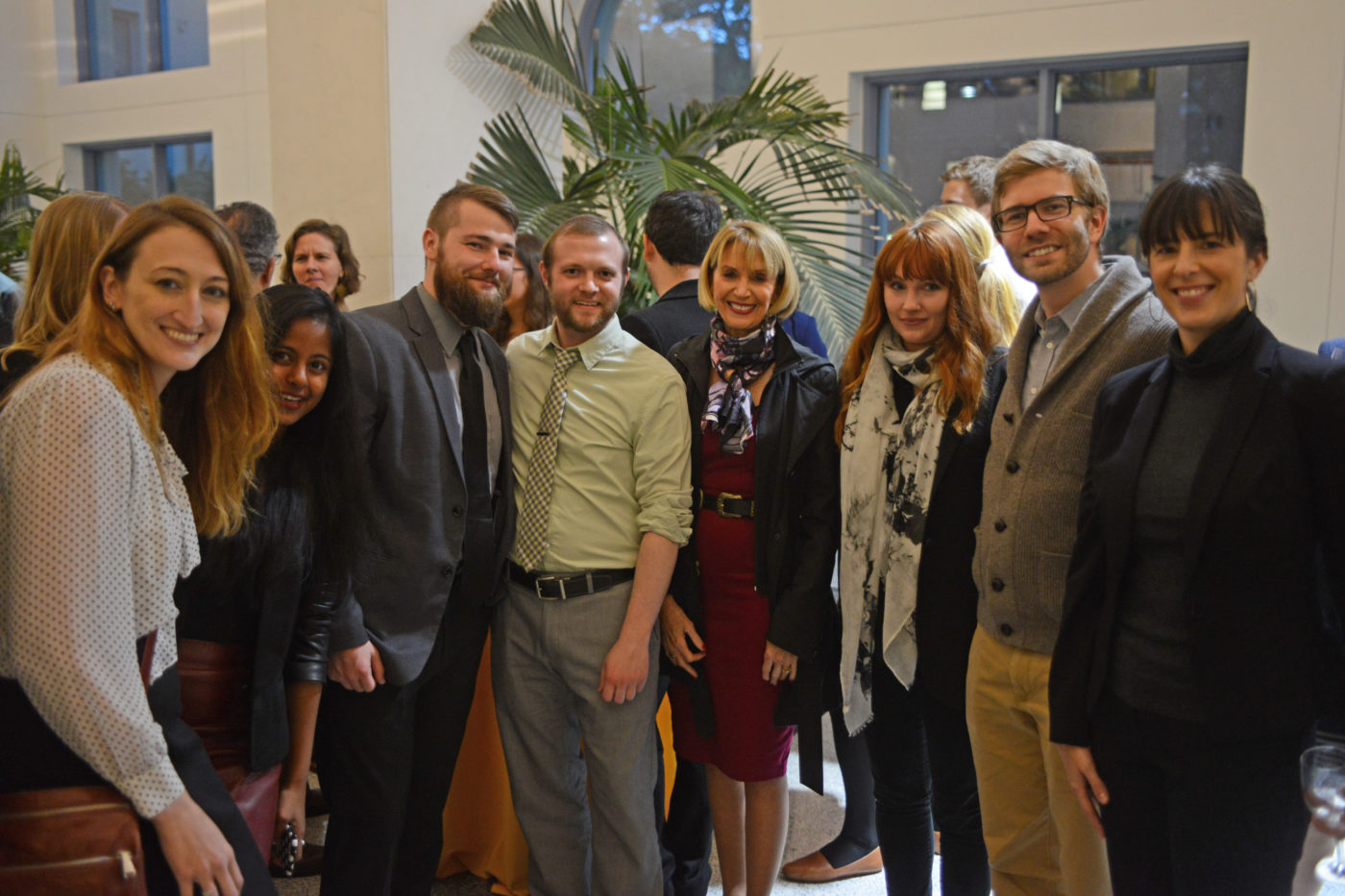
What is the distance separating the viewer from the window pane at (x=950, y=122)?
5160mm

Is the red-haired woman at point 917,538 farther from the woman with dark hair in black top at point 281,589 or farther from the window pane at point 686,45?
the window pane at point 686,45

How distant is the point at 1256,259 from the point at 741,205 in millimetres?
2280

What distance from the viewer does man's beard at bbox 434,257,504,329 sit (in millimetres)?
2367

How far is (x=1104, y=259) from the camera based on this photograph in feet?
6.88

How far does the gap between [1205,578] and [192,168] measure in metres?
8.41

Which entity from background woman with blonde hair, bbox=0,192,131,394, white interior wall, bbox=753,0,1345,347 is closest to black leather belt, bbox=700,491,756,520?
background woman with blonde hair, bbox=0,192,131,394

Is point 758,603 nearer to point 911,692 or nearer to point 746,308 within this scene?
point 911,692

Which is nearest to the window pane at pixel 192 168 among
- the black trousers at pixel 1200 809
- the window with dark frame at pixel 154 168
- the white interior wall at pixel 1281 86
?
the window with dark frame at pixel 154 168

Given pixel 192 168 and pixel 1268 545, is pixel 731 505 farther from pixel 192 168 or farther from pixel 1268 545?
pixel 192 168

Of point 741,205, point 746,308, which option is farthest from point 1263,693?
point 741,205

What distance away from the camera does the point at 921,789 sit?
91.7 inches

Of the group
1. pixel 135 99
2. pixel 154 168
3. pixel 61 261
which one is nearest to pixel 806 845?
pixel 61 261

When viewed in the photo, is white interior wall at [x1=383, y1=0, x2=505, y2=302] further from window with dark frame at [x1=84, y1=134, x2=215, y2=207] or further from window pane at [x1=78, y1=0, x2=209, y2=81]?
window pane at [x1=78, y1=0, x2=209, y2=81]

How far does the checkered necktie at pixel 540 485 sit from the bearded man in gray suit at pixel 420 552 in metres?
0.04
